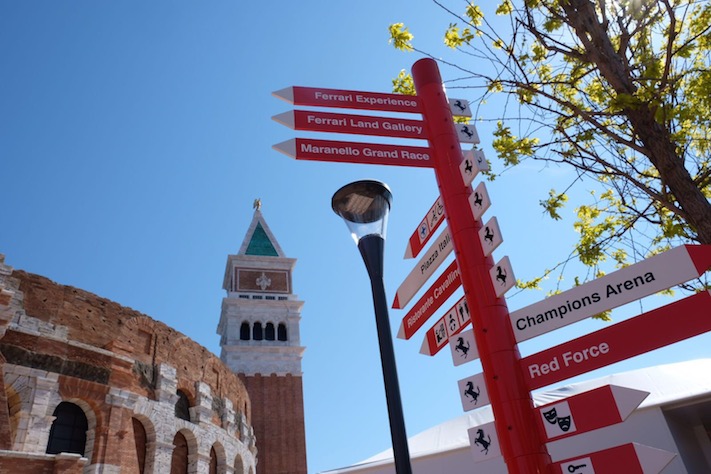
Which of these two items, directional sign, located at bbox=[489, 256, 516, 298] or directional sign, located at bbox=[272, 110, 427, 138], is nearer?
directional sign, located at bbox=[489, 256, 516, 298]

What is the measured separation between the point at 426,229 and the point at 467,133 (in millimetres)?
1070

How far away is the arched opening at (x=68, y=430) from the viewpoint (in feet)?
46.7

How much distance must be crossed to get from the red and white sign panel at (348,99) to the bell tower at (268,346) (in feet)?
126

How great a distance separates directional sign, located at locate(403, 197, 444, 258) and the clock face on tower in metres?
43.4

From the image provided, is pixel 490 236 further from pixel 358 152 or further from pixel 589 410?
pixel 358 152

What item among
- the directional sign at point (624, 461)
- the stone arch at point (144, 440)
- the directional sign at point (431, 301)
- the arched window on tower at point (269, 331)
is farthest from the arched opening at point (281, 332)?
the directional sign at point (624, 461)

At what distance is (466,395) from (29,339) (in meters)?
13.4

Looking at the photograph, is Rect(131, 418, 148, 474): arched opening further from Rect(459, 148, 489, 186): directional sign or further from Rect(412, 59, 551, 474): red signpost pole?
Rect(459, 148, 489, 186): directional sign

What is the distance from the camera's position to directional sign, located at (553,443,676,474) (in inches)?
126

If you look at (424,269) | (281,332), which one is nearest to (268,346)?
(281,332)

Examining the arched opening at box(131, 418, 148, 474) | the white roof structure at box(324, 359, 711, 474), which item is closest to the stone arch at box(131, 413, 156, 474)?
the arched opening at box(131, 418, 148, 474)

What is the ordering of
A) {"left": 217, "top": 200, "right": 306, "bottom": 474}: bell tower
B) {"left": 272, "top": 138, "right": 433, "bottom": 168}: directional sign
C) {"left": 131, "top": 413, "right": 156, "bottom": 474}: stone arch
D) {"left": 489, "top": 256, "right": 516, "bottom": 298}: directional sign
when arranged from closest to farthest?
1. {"left": 489, "top": 256, "right": 516, "bottom": 298}: directional sign
2. {"left": 272, "top": 138, "right": 433, "bottom": 168}: directional sign
3. {"left": 131, "top": 413, "right": 156, "bottom": 474}: stone arch
4. {"left": 217, "top": 200, "right": 306, "bottom": 474}: bell tower

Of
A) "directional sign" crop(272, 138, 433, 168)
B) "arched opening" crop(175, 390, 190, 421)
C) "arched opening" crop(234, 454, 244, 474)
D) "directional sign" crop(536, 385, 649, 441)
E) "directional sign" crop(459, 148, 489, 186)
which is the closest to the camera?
"directional sign" crop(536, 385, 649, 441)

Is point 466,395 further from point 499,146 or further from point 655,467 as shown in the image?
point 499,146
